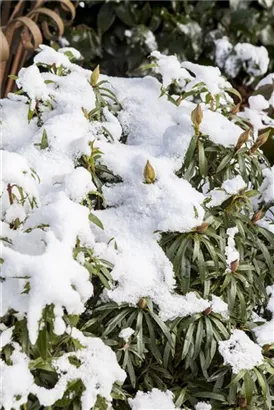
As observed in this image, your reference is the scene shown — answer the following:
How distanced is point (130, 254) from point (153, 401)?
Answer: 1.28ft

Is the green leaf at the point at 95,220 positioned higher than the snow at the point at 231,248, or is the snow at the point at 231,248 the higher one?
the green leaf at the point at 95,220

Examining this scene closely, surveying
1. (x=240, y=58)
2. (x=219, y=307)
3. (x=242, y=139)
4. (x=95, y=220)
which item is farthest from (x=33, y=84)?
(x=240, y=58)

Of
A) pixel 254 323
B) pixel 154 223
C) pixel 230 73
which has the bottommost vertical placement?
pixel 230 73

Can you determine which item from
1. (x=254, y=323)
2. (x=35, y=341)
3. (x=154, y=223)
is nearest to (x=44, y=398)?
(x=35, y=341)

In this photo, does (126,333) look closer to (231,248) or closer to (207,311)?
(207,311)

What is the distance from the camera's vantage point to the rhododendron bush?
1354 mm

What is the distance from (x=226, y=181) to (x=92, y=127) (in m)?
0.47

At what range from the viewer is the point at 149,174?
1.67 metres

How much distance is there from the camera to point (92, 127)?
189 cm

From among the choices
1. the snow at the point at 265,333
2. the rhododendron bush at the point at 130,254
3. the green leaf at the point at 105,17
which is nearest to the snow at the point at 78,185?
the rhododendron bush at the point at 130,254

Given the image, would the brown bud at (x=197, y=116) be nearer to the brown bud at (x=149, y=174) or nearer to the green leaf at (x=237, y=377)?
the brown bud at (x=149, y=174)

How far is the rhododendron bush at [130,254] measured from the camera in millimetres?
1354

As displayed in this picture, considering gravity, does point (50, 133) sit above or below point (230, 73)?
above

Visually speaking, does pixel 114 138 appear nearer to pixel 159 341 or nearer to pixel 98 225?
pixel 98 225
